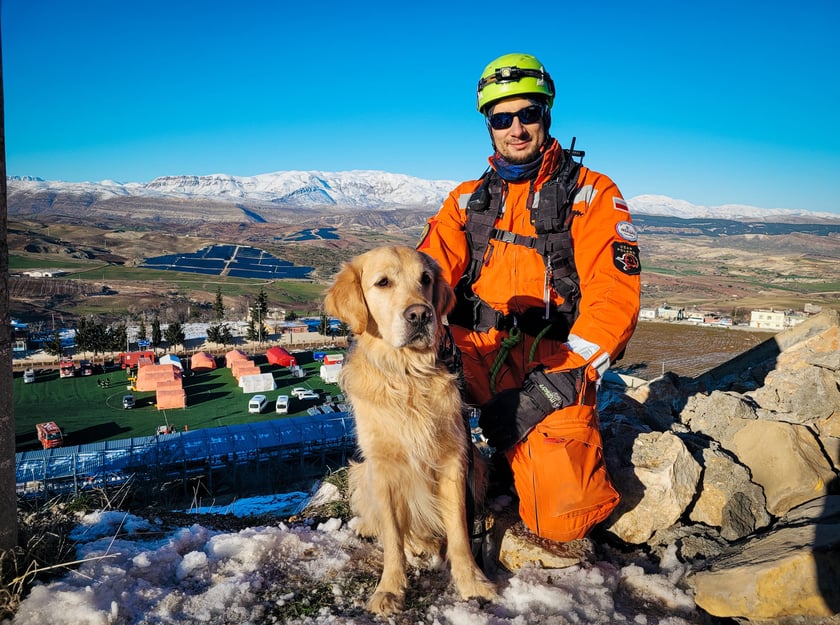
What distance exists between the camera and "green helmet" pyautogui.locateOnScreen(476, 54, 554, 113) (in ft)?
13.0

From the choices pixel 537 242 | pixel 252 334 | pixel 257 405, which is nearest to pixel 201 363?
pixel 252 334

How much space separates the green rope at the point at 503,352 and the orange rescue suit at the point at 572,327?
1cm

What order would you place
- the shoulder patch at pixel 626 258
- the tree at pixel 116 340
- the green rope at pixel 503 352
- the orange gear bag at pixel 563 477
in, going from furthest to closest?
1. the tree at pixel 116 340
2. the green rope at pixel 503 352
3. the shoulder patch at pixel 626 258
4. the orange gear bag at pixel 563 477

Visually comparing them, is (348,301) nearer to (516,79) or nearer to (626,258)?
(626,258)

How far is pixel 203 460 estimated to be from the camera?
1884 cm

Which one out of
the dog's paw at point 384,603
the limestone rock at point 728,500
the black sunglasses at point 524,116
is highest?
the black sunglasses at point 524,116

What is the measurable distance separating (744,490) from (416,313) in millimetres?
2662

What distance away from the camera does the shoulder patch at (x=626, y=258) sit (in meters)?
3.51

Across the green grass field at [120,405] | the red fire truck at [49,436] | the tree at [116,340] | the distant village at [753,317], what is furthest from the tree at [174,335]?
the distant village at [753,317]

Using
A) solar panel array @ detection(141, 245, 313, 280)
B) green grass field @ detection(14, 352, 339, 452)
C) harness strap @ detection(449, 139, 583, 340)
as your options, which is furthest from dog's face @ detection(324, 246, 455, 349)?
solar panel array @ detection(141, 245, 313, 280)

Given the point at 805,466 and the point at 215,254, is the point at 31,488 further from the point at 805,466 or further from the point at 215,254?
the point at 215,254

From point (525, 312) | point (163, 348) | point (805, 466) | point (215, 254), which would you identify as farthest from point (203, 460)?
point (215, 254)

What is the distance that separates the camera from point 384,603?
8.65 feet

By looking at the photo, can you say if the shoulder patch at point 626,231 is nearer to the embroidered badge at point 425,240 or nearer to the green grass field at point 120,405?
the embroidered badge at point 425,240
